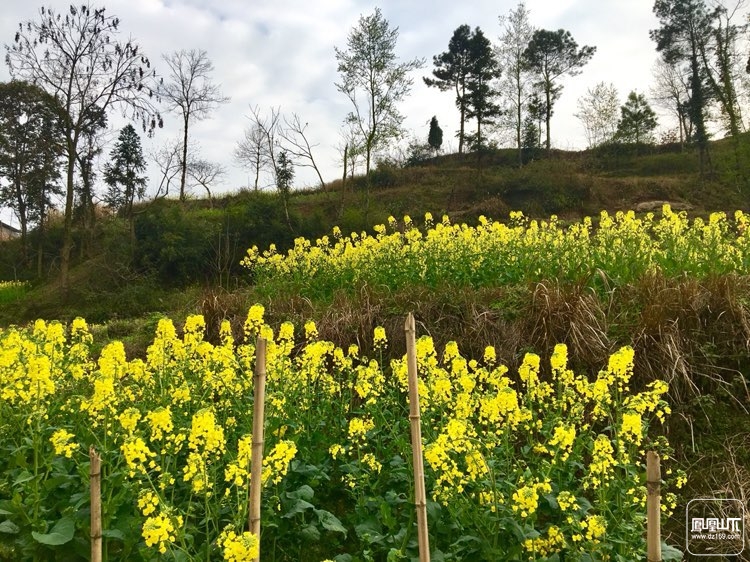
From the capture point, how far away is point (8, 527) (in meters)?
Result: 2.37

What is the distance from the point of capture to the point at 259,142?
75.0 feet

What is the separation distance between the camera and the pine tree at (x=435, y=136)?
35.9m

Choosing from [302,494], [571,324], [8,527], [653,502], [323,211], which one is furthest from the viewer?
[323,211]

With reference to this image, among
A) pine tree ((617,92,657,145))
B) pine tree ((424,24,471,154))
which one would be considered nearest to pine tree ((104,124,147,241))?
pine tree ((424,24,471,154))

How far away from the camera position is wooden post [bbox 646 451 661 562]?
160cm

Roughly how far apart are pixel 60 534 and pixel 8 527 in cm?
38

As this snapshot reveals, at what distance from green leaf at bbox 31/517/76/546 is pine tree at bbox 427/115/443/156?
3535 centimetres

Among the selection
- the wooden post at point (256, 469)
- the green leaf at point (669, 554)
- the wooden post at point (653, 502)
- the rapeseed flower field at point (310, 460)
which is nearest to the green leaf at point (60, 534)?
the rapeseed flower field at point (310, 460)

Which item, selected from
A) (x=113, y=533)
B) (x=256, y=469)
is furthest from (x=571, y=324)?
(x=113, y=533)

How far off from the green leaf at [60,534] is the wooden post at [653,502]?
2309 mm

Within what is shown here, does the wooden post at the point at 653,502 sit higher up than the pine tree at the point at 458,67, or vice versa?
the pine tree at the point at 458,67

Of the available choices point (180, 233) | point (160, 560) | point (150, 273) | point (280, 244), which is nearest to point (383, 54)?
point (280, 244)

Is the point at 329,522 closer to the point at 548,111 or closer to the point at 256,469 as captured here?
the point at 256,469

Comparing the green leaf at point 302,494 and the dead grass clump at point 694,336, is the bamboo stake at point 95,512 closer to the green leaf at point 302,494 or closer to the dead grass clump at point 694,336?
the green leaf at point 302,494
